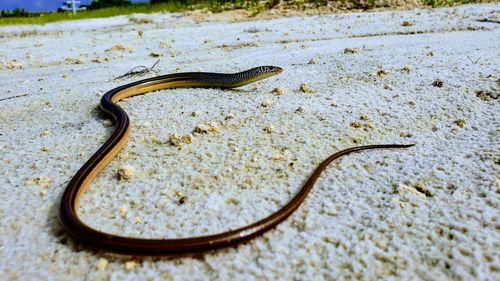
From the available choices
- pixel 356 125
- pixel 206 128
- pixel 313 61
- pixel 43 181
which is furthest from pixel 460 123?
pixel 43 181

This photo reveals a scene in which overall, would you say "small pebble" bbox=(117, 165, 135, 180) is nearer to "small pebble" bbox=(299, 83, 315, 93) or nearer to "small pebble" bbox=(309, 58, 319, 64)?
→ "small pebble" bbox=(299, 83, 315, 93)

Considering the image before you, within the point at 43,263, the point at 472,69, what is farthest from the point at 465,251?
the point at 472,69

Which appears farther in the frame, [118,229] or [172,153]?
[172,153]

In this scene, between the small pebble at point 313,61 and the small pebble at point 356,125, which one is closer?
the small pebble at point 356,125

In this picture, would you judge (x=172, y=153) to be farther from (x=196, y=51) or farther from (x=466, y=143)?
(x=196, y=51)

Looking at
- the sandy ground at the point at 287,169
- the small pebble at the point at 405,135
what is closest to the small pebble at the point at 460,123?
the sandy ground at the point at 287,169

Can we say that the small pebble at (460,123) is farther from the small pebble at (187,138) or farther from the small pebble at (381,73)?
the small pebble at (187,138)

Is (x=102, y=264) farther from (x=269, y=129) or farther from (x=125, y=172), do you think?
(x=269, y=129)
